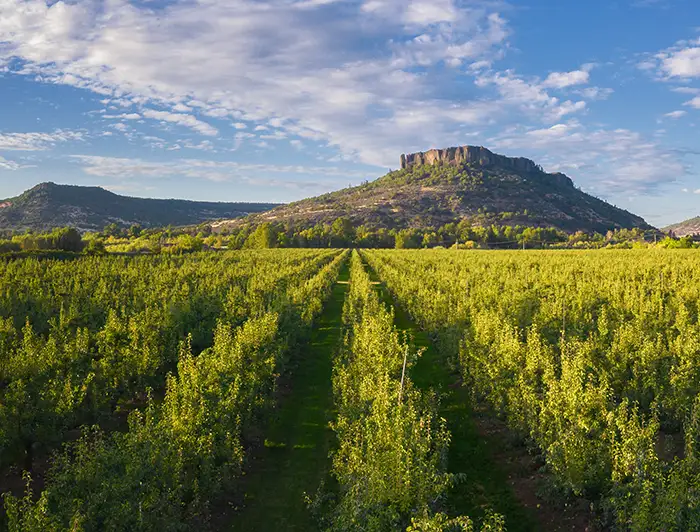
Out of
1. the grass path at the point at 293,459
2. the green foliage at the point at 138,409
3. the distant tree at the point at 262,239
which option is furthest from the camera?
the distant tree at the point at 262,239

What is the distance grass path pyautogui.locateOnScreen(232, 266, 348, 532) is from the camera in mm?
10789

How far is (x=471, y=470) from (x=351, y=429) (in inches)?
170

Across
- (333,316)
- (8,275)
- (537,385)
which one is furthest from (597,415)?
(8,275)

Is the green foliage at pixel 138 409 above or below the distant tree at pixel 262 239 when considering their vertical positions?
below

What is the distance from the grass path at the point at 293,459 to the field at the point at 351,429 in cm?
6

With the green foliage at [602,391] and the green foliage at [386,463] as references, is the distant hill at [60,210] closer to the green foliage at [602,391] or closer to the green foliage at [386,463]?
the green foliage at [602,391]

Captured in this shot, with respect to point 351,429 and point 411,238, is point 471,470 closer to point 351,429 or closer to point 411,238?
point 351,429

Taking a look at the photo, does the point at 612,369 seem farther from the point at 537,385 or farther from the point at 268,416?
the point at 268,416

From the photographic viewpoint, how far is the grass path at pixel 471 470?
35.5 feet

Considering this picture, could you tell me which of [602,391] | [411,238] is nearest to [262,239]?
[411,238]

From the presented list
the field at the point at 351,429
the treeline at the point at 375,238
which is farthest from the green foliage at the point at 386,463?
the treeline at the point at 375,238

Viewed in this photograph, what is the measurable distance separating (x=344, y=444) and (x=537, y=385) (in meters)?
6.85

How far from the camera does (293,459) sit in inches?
526

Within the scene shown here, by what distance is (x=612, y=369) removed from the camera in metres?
14.6
